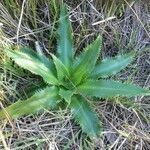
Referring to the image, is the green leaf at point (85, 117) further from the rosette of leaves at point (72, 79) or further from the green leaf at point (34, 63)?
the green leaf at point (34, 63)

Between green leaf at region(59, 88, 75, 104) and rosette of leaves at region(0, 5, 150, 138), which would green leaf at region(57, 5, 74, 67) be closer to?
rosette of leaves at region(0, 5, 150, 138)

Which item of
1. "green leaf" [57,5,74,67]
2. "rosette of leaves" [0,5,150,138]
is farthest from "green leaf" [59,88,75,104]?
"green leaf" [57,5,74,67]

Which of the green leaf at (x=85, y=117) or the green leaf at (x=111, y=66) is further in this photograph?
the green leaf at (x=111, y=66)

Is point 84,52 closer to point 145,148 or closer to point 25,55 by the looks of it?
point 25,55

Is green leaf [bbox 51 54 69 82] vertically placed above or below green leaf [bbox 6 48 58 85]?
below

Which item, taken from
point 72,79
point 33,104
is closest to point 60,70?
point 72,79

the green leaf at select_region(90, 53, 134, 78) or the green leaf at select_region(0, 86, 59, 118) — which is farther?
the green leaf at select_region(90, 53, 134, 78)

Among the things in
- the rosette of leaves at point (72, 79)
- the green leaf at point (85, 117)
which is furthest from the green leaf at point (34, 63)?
the green leaf at point (85, 117)
